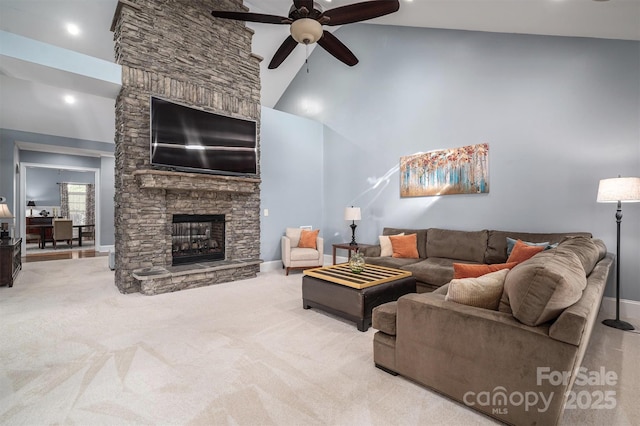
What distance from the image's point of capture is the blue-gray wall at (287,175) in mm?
5809

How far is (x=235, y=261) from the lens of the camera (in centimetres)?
508

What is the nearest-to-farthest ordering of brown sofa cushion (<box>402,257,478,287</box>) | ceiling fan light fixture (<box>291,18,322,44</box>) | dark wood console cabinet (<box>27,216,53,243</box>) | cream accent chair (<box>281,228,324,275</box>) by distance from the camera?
1. ceiling fan light fixture (<box>291,18,322,44</box>)
2. brown sofa cushion (<box>402,257,478,287</box>)
3. cream accent chair (<box>281,228,324,275</box>)
4. dark wood console cabinet (<box>27,216,53,243</box>)

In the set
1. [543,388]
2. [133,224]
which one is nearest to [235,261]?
A: [133,224]

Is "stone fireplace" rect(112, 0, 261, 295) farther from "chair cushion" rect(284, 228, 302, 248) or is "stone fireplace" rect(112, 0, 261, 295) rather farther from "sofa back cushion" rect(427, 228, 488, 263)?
"sofa back cushion" rect(427, 228, 488, 263)

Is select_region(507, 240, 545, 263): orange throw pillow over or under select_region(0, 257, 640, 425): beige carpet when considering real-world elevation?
over

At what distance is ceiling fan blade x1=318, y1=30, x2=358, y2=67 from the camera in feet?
12.2

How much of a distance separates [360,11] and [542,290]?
306cm

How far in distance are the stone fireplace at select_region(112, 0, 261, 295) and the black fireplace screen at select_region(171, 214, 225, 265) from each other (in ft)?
0.05

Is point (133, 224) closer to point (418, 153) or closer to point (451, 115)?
point (418, 153)

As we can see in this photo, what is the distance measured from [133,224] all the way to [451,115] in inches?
194

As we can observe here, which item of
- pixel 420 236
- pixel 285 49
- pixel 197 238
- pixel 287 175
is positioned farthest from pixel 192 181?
pixel 420 236

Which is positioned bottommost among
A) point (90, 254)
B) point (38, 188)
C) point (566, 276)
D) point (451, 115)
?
point (90, 254)

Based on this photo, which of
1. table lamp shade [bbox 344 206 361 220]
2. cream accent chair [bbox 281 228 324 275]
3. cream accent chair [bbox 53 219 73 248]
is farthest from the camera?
cream accent chair [bbox 53 219 73 248]

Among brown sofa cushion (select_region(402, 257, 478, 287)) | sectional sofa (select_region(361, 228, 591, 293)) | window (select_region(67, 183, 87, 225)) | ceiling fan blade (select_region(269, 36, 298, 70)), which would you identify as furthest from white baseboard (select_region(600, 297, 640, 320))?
window (select_region(67, 183, 87, 225))
